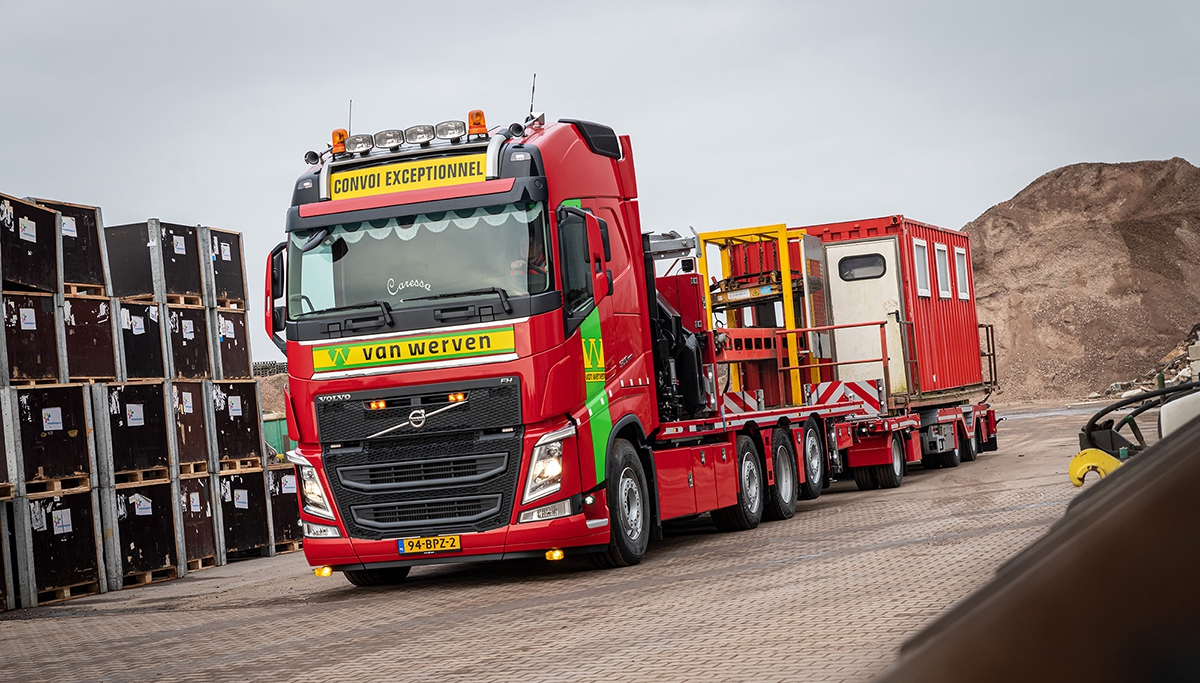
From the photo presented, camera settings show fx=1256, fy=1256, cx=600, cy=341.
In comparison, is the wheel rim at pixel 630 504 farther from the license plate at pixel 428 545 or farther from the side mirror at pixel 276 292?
the side mirror at pixel 276 292

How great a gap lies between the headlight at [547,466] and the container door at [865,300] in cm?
901

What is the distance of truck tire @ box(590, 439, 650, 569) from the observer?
437 inches

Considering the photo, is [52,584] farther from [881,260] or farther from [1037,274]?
[1037,274]

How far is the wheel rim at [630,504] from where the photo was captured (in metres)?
11.3

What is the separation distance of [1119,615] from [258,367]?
230 feet

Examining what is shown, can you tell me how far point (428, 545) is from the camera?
1073 cm

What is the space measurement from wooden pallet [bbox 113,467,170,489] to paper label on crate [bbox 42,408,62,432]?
97cm

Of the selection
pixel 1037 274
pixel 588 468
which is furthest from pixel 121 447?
pixel 1037 274

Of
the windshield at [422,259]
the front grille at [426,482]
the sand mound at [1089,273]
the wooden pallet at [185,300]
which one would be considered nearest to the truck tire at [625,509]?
the front grille at [426,482]

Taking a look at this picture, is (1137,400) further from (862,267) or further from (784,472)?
(862,267)

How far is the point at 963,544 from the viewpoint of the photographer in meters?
10.5

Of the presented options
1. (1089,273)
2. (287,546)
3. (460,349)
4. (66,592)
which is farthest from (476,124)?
(1089,273)

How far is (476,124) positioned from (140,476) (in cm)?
660

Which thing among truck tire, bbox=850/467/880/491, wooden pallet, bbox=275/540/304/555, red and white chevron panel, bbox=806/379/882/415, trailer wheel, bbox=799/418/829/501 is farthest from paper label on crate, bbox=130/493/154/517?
truck tire, bbox=850/467/880/491
